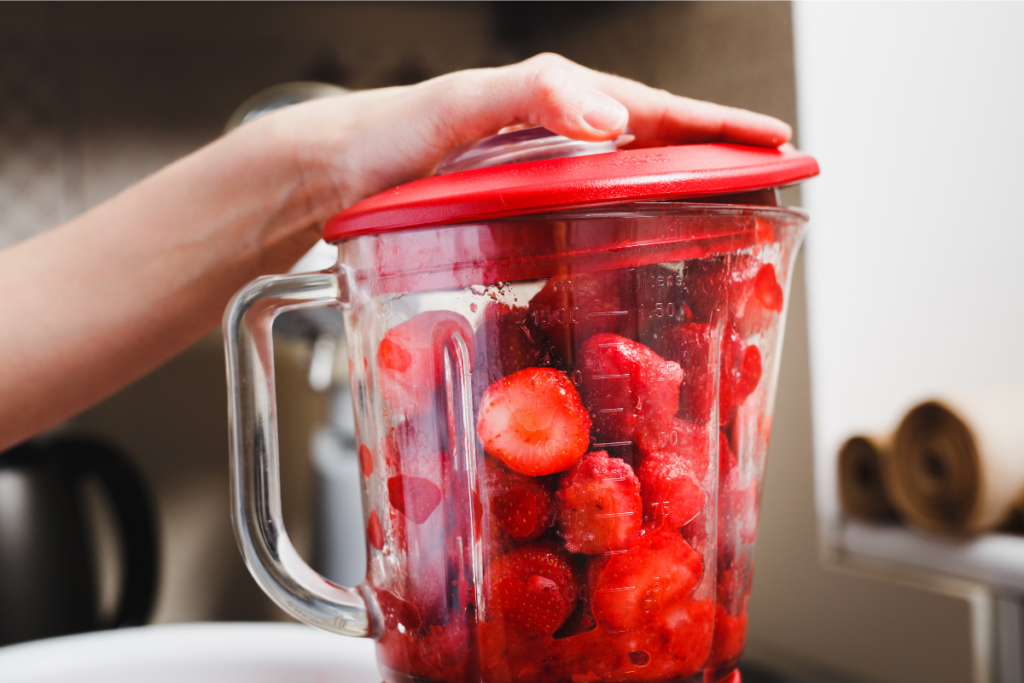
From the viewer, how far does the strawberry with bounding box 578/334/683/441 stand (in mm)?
276

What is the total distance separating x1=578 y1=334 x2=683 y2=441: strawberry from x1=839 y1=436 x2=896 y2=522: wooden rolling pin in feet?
1.71

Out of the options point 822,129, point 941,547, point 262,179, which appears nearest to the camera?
point 262,179

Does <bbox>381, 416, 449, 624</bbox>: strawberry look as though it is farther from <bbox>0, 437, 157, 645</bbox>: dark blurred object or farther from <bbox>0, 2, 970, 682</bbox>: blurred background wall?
<bbox>0, 2, 970, 682</bbox>: blurred background wall

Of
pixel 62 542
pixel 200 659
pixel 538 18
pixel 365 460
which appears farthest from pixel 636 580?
pixel 538 18

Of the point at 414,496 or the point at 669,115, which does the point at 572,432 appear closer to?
the point at 414,496

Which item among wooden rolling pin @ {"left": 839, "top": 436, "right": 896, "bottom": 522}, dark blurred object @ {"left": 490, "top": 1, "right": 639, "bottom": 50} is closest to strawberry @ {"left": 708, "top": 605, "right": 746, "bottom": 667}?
wooden rolling pin @ {"left": 839, "top": 436, "right": 896, "bottom": 522}

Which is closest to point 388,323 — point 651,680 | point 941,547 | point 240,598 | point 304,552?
point 651,680

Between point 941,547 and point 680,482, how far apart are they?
0.48m

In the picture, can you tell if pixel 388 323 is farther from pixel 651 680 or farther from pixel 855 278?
pixel 855 278

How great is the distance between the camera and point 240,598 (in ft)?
3.84

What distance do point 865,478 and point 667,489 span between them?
54cm

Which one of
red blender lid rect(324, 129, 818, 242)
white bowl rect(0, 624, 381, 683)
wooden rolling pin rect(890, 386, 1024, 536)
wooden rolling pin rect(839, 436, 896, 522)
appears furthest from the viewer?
wooden rolling pin rect(839, 436, 896, 522)

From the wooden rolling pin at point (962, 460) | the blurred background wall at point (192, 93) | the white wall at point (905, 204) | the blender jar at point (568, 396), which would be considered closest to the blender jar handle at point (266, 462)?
the blender jar at point (568, 396)

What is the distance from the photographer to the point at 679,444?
289 mm
